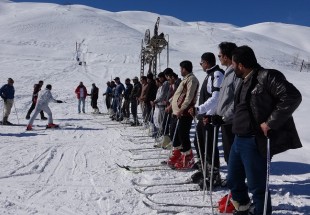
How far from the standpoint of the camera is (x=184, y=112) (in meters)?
6.71

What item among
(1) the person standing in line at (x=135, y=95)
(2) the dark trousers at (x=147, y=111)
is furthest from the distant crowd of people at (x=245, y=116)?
(1) the person standing in line at (x=135, y=95)

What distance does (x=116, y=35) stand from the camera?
72.7m

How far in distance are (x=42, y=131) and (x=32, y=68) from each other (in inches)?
1081

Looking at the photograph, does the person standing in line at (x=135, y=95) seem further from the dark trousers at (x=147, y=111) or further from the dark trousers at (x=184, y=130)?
the dark trousers at (x=184, y=130)

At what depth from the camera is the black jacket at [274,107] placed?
3443mm

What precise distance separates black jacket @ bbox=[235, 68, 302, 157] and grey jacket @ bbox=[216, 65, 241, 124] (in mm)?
905

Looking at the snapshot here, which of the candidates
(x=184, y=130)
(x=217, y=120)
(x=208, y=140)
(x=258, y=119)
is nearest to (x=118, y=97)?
(x=184, y=130)

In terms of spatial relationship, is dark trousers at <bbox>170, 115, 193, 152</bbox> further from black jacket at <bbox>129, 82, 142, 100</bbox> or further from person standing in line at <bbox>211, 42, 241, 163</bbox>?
black jacket at <bbox>129, 82, 142, 100</bbox>

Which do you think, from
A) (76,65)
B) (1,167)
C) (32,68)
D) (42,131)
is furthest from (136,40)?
(1,167)

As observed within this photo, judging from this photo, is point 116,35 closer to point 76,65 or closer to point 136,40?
point 136,40

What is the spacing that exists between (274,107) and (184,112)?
3.14 metres

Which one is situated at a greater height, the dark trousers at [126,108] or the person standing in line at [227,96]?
the person standing in line at [227,96]

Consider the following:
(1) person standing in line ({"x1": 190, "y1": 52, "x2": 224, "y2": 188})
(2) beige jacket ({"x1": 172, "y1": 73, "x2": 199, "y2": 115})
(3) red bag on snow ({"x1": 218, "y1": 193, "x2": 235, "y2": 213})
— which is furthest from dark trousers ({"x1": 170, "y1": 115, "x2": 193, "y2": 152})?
(3) red bag on snow ({"x1": 218, "y1": 193, "x2": 235, "y2": 213})

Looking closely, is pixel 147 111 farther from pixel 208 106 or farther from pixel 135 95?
pixel 208 106
